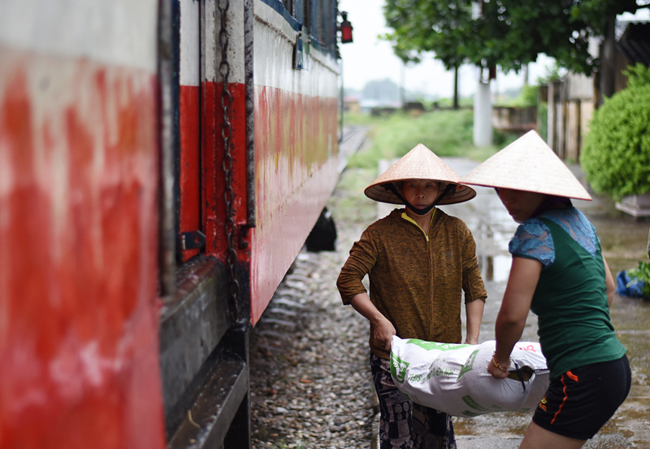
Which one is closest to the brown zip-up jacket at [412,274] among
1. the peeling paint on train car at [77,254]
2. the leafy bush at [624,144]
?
the peeling paint on train car at [77,254]

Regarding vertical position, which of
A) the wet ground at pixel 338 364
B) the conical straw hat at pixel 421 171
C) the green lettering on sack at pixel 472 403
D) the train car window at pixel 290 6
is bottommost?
the wet ground at pixel 338 364

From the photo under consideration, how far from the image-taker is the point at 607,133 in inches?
398

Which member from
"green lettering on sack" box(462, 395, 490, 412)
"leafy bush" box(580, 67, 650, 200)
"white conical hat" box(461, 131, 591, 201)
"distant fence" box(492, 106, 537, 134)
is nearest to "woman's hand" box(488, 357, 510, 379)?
"green lettering on sack" box(462, 395, 490, 412)

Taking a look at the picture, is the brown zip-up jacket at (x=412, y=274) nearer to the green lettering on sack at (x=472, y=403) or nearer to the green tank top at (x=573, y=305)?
the green lettering on sack at (x=472, y=403)

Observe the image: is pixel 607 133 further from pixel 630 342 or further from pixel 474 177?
pixel 474 177

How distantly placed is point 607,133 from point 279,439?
7733 mm

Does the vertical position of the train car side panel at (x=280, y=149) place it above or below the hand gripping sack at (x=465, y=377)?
above

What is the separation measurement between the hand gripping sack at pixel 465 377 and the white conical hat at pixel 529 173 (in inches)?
23.1

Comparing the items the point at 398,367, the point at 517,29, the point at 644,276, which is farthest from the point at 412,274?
the point at 517,29

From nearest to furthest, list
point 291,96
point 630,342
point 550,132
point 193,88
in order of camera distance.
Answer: point 193,88 < point 291,96 < point 630,342 < point 550,132

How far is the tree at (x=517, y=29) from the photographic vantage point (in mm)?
12637

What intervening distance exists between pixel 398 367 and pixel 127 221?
144 centimetres

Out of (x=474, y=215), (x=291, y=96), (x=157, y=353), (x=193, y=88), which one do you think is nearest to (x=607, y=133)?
(x=474, y=215)

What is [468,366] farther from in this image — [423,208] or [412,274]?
[423,208]
